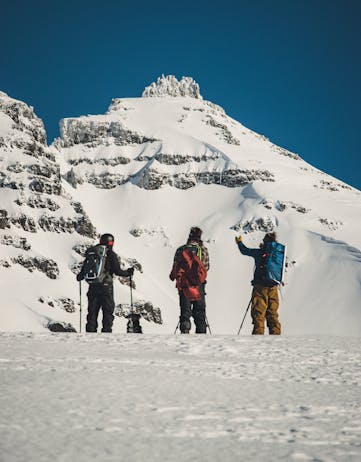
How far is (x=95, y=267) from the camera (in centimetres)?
1212

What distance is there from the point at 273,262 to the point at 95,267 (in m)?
4.13

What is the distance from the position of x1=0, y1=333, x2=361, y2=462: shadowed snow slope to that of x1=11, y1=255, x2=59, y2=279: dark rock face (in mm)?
91558

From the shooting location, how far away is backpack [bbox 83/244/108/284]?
12047 millimetres

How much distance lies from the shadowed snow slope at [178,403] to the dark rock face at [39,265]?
91.6 m

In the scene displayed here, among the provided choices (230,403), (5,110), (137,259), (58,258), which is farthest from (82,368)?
(5,110)

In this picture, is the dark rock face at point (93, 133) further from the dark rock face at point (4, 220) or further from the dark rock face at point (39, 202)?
the dark rock face at point (4, 220)

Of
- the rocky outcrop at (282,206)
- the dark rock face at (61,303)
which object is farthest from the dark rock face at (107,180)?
the dark rock face at (61,303)

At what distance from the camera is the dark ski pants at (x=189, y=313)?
12.4m

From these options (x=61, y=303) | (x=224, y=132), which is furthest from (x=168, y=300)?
(x=224, y=132)

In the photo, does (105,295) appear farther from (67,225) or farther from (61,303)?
(67,225)

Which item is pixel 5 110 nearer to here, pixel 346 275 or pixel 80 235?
pixel 80 235

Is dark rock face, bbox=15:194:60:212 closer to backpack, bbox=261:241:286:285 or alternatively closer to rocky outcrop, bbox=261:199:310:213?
rocky outcrop, bbox=261:199:310:213

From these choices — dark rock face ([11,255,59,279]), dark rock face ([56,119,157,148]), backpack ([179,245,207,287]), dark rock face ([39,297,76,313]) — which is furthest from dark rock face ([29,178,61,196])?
backpack ([179,245,207,287])

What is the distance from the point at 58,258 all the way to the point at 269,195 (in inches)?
2496
